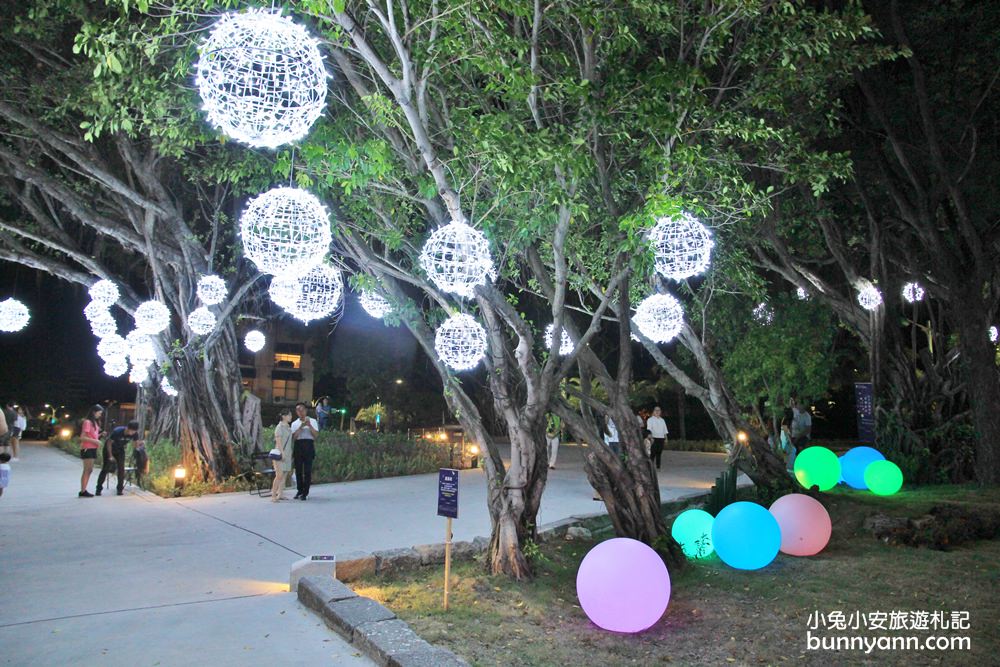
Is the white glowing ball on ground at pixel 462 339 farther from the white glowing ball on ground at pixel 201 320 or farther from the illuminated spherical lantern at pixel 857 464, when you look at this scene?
the illuminated spherical lantern at pixel 857 464

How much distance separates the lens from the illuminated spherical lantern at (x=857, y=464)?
1249cm

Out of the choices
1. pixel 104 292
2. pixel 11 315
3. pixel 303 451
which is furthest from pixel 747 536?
pixel 11 315

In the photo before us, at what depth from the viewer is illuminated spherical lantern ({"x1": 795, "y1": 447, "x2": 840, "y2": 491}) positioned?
11.8 meters

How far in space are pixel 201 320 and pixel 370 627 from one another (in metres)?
8.45

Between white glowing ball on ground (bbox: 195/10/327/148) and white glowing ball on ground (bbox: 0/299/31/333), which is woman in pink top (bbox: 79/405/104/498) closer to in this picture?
white glowing ball on ground (bbox: 0/299/31/333)

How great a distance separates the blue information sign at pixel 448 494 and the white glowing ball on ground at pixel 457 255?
1.68 meters

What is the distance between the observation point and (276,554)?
7855mm

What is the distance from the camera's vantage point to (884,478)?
38.7 ft

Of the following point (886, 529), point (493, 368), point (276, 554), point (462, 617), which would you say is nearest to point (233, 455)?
point (276, 554)

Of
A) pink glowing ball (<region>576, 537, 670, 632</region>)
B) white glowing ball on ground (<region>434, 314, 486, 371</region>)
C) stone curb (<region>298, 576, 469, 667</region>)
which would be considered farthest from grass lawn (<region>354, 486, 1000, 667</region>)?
white glowing ball on ground (<region>434, 314, 486, 371</region>)

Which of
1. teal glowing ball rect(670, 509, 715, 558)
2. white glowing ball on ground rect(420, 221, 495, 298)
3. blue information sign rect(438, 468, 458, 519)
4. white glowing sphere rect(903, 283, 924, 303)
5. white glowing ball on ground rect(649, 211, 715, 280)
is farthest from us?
white glowing sphere rect(903, 283, 924, 303)

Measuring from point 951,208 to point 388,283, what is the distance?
11.9 meters

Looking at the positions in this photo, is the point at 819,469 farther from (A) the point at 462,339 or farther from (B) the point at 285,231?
(B) the point at 285,231

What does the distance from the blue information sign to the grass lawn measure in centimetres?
79
